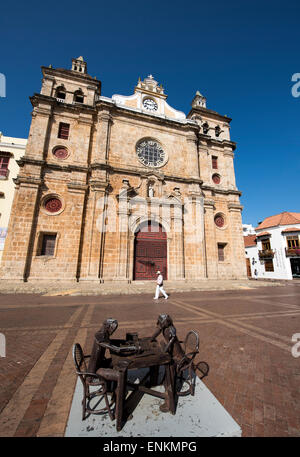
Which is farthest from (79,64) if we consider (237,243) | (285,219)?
(285,219)

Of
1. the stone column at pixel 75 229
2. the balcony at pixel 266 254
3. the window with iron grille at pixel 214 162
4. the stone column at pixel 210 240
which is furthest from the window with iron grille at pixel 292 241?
the stone column at pixel 75 229

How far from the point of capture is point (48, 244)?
44.7 ft

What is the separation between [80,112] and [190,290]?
17.5 metres

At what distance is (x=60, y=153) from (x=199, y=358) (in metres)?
17.0

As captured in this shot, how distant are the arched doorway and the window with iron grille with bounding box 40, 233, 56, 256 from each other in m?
6.23

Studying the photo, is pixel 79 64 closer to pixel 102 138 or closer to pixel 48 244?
pixel 102 138

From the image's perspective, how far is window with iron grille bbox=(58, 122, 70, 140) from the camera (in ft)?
51.9

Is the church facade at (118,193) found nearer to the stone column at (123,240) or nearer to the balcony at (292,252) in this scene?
the stone column at (123,240)

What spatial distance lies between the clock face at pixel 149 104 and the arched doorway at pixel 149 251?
13385 millimetres

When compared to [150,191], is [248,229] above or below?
above

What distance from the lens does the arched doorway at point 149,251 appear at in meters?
15.1

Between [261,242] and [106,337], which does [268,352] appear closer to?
[106,337]

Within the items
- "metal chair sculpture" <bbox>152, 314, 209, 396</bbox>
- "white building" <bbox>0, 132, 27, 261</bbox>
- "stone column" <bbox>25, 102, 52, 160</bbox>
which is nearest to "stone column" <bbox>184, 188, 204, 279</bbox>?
"stone column" <bbox>25, 102, 52, 160</bbox>

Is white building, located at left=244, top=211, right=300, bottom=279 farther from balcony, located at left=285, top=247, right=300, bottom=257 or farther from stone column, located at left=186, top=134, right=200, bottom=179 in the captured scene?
stone column, located at left=186, top=134, right=200, bottom=179
